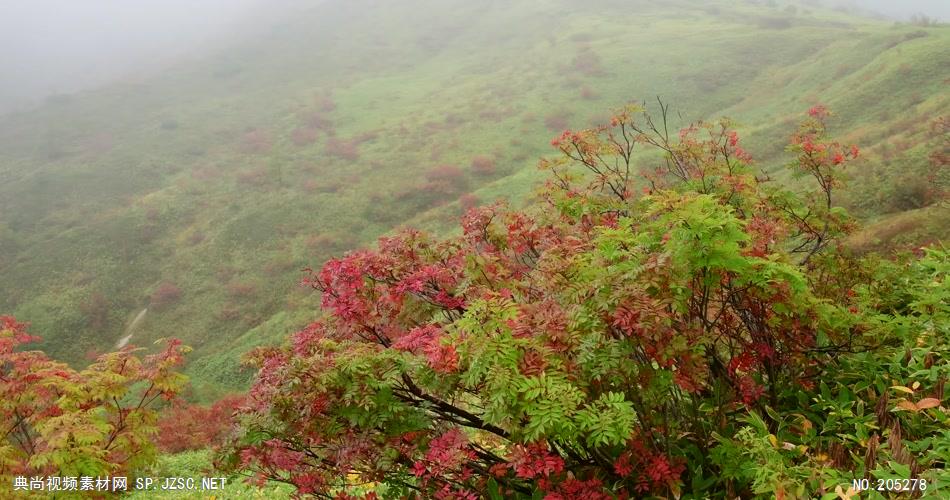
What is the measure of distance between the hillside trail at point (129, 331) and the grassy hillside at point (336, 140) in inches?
15.4

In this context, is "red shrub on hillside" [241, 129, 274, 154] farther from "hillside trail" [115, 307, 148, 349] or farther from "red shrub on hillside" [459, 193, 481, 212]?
"hillside trail" [115, 307, 148, 349]

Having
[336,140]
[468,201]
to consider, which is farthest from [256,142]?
[468,201]

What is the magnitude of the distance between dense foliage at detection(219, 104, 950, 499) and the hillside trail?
22902 millimetres

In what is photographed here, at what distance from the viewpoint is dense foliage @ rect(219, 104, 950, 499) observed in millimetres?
3951

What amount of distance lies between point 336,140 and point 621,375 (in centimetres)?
4496

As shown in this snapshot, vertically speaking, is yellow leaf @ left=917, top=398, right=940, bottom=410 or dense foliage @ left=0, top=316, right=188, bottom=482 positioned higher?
yellow leaf @ left=917, top=398, right=940, bottom=410

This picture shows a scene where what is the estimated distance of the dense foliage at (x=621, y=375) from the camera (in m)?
3.95

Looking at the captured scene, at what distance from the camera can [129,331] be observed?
25.8m

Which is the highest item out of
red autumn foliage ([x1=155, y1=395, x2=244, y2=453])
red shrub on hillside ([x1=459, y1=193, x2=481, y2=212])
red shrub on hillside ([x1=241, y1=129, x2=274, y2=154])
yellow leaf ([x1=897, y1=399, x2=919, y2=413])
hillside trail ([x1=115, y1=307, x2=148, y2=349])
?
yellow leaf ([x1=897, y1=399, x2=919, y2=413])

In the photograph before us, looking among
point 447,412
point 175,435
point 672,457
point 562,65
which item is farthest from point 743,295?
point 562,65

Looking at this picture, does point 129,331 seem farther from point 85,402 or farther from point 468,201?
point 85,402

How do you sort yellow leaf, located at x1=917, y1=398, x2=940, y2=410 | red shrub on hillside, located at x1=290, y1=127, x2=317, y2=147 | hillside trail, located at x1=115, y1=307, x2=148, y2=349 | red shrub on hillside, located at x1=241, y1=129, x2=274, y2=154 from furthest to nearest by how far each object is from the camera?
red shrub on hillside, located at x1=290, y1=127, x2=317, y2=147 < red shrub on hillside, located at x1=241, y1=129, x2=274, y2=154 < hillside trail, located at x1=115, y1=307, x2=148, y2=349 < yellow leaf, located at x1=917, y1=398, x2=940, y2=410

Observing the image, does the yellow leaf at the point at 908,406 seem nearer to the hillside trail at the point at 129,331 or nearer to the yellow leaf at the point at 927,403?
the yellow leaf at the point at 927,403

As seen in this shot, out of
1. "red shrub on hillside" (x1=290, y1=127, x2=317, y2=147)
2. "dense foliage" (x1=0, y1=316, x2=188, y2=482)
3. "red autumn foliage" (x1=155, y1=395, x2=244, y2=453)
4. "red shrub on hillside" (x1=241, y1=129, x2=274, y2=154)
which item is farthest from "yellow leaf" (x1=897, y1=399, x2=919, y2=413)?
"red shrub on hillside" (x1=241, y1=129, x2=274, y2=154)
